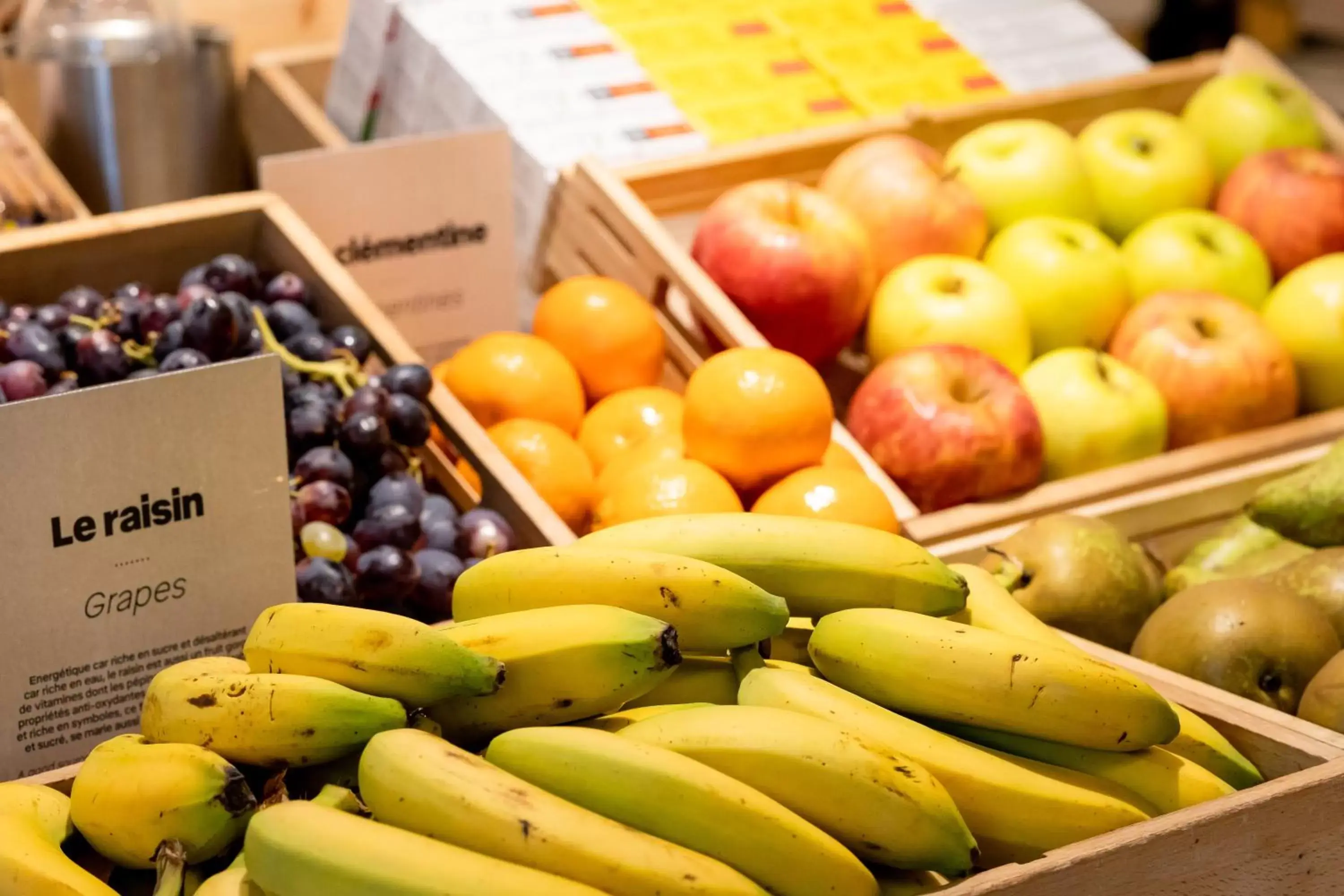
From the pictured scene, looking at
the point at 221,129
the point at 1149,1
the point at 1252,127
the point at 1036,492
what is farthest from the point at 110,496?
the point at 1149,1

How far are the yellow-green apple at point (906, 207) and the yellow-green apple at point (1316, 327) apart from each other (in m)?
0.37

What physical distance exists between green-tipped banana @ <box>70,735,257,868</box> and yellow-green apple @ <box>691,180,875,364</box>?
3.10 ft

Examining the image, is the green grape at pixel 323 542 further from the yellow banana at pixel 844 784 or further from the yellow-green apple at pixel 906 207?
the yellow-green apple at pixel 906 207

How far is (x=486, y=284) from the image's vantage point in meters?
1.67

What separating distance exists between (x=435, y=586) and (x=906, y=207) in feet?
2.75

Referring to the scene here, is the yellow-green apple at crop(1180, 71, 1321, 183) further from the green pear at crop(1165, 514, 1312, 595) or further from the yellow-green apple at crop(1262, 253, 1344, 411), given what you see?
the green pear at crop(1165, 514, 1312, 595)

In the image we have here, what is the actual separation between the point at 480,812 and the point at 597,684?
0.11 meters

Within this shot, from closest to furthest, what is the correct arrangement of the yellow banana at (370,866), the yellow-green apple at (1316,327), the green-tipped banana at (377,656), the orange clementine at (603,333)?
the yellow banana at (370,866), the green-tipped banana at (377,656), the orange clementine at (603,333), the yellow-green apple at (1316,327)

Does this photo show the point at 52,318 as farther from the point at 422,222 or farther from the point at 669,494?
the point at 669,494

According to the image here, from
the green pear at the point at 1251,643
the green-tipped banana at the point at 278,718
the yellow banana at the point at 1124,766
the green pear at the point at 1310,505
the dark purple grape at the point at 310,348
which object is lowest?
the green pear at the point at 1310,505

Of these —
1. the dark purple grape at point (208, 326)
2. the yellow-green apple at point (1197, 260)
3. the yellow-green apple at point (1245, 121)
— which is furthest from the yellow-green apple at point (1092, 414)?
the dark purple grape at point (208, 326)

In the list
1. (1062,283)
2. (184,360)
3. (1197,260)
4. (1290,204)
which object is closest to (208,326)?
(184,360)

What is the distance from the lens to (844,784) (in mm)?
756

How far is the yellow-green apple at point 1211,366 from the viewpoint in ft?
5.22
